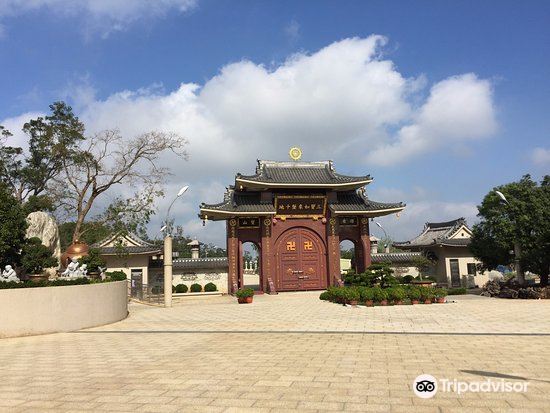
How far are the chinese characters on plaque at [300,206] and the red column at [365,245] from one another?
2983mm

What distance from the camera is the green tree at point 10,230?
13.2 meters

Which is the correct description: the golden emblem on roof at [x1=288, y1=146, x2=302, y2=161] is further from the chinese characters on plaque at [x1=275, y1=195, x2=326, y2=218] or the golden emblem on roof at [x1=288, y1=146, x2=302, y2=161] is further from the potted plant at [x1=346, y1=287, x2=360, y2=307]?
the potted plant at [x1=346, y1=287, x2=360, y2=307]

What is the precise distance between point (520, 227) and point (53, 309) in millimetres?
Result: 19840

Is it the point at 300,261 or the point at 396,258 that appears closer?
the point at 300,261

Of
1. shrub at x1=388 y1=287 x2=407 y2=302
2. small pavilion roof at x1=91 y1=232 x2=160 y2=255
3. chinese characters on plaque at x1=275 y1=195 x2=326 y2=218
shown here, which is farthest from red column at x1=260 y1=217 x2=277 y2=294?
shrub at x1=388 y1=287 x2=407 y2=302

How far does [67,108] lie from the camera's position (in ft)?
109

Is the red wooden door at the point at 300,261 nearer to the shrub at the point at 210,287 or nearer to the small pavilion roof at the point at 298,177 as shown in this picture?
the small pavilion roof at the point at 298,177

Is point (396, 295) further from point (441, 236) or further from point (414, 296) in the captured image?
point (441, 236)

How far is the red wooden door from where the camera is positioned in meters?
25.7

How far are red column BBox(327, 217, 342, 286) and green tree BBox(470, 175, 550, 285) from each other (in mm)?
8322

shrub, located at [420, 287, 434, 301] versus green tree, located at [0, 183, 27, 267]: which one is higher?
green tree, located at [0, 183, 27, 267]

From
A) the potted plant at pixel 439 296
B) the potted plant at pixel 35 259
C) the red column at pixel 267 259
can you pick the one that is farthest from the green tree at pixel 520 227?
the potted plant at pixel 35 259

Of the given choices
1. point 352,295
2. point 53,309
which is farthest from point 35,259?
point 352,295

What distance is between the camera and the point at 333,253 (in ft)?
85.9
